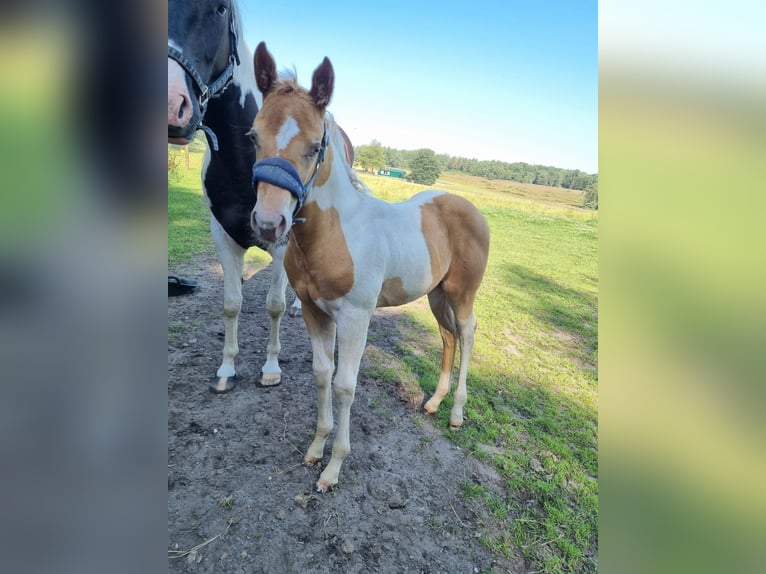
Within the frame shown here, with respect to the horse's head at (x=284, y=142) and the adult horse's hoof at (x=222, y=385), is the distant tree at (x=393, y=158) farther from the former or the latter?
the horse's head at (x=284, y=142)

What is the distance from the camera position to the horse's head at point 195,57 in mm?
1571

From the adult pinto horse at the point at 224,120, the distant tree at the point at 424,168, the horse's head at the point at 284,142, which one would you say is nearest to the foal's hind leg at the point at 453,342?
the adult pinto horse at the point at 224,120

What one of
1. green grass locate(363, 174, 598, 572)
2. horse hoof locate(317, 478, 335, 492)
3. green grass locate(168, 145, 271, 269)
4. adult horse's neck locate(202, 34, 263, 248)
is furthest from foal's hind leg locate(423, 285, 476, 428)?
green grass locate(168, 145, 271, 269)

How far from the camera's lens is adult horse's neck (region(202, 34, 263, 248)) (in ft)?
8.31

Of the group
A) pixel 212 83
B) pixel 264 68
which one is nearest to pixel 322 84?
pixel 264 68

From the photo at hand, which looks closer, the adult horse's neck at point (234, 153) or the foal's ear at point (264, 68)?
the foal's ear at point (264, 68)

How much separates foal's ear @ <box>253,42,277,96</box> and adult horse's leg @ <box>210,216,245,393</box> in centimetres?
139

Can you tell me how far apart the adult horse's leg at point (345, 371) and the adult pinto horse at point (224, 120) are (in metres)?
0.57

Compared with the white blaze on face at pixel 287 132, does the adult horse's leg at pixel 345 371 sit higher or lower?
lower

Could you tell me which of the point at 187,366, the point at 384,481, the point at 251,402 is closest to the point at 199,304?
the point at 187,366

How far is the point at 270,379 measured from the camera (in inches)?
130
